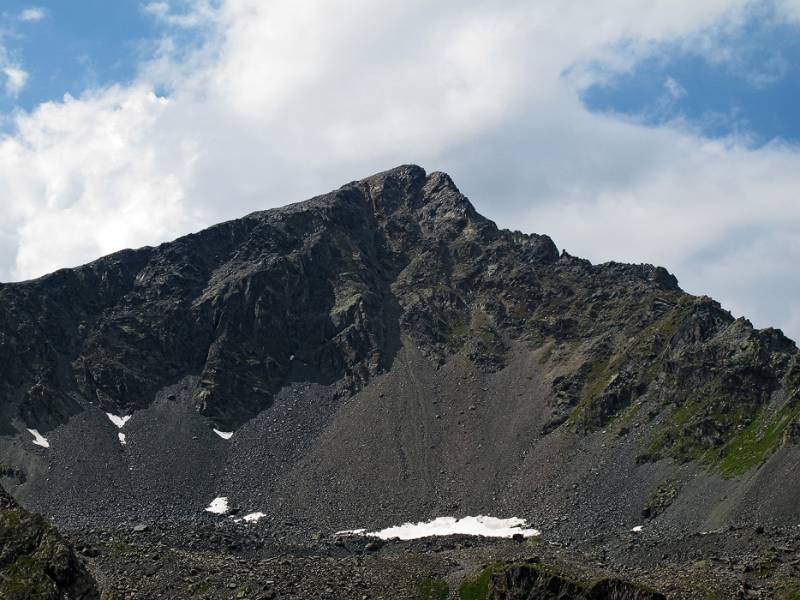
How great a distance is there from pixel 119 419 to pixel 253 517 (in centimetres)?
5479

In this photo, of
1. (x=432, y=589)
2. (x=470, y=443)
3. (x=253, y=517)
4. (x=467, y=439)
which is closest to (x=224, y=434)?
(x=253, y=517)

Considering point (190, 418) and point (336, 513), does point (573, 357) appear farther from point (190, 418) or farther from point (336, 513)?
point (190, 418)

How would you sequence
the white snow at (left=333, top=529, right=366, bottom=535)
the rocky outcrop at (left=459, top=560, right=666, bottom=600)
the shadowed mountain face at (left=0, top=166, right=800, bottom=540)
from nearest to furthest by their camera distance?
the rocky outcrop at (left=459, top=560, right=666, bottom=600), the white snow at (left=333, top=529, right=366, bottom=535), the shadowed mountain face at (left=0, top=166, right=800, bottom=540)

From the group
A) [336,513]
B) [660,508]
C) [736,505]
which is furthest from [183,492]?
[736,505]

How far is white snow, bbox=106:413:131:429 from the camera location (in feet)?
611

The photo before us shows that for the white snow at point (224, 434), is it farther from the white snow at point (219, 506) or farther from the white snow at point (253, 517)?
the white snow at point (253, 517)

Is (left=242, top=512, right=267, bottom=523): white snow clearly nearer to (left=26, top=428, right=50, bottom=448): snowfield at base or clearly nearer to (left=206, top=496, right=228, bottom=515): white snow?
(left=206, top=496, right=228, bottom=515): white snow

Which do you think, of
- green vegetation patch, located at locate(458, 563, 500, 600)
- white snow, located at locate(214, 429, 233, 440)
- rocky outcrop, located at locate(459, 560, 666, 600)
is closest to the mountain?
white snow, located at locate(214, 429, 233, 440)

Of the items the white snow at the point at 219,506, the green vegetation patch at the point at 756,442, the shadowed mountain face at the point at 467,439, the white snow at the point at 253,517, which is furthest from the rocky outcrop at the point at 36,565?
the green vegetation patch at the point at 756,442

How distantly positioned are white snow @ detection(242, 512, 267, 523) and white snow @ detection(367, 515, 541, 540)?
2147cm

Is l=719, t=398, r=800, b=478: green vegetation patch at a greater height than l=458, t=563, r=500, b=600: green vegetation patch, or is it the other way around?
l=719, t=398, r=800, b=478: green vegetation patch

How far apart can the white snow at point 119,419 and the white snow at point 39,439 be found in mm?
15877

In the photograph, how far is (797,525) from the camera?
104750 millimetres

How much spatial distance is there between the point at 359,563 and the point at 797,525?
2120 inches
